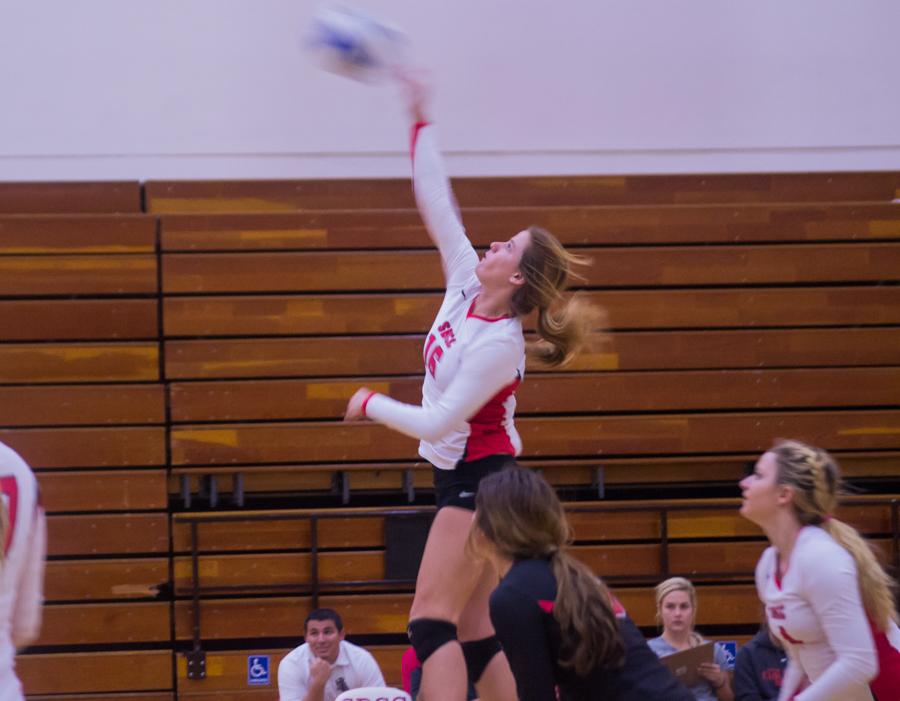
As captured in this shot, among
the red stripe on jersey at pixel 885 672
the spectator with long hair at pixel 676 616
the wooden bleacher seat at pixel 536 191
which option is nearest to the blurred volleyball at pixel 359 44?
the red stripe on jersey at pixel 885 672

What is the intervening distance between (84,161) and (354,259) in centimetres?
157

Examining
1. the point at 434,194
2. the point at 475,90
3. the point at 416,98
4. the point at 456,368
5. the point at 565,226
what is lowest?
the point at 456,368

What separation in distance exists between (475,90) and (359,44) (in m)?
2.73

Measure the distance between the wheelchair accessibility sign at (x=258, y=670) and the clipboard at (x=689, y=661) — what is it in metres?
2.60

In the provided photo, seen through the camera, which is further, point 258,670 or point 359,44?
point 258,670

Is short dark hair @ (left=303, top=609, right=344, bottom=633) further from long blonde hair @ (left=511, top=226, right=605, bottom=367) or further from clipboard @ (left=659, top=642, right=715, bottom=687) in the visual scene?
long blonde hair @ (left=511, top=226, right=605, bottom=367)

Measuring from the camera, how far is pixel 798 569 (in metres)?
2.65

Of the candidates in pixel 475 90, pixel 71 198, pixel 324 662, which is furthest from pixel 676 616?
pixel 71 198

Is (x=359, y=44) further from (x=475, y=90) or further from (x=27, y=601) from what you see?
(x=475, y=90)

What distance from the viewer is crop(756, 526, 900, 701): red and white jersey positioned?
2.56 m

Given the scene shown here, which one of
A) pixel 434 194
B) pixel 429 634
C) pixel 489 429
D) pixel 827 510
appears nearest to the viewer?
pixel 827 510

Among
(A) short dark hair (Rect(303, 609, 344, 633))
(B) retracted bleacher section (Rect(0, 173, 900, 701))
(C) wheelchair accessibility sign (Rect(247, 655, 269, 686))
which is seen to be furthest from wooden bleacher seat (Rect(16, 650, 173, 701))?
(A) short dark hair (Rect(303, 609, 344, 633))

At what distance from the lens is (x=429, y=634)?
118 inches

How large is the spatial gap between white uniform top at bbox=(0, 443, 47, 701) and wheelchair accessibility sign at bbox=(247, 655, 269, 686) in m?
4.00
